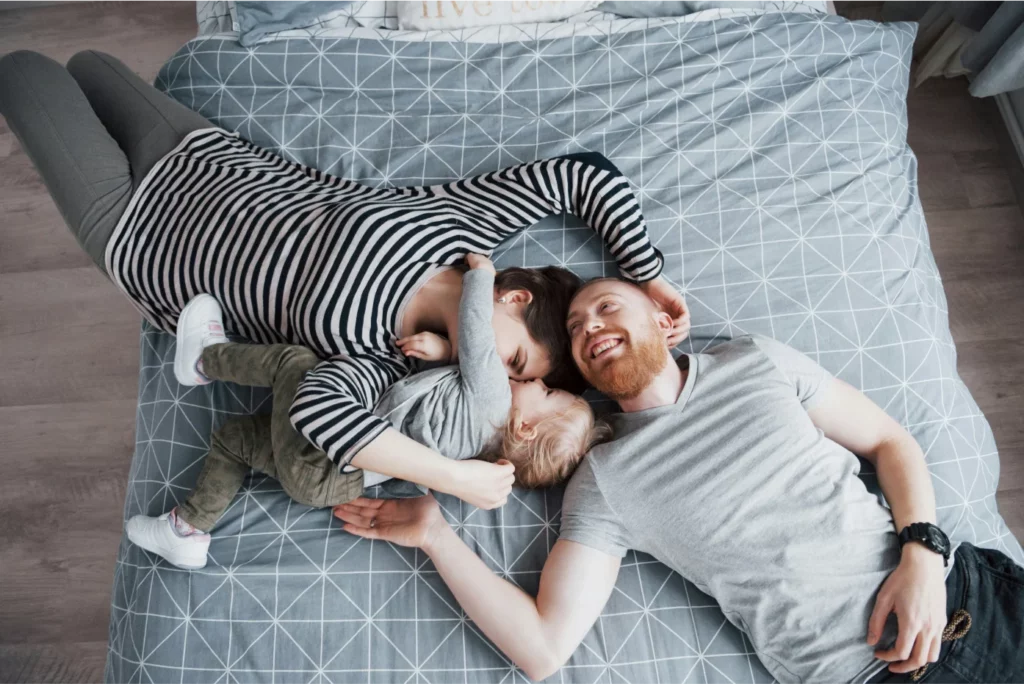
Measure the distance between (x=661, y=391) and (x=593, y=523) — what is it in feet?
0.94

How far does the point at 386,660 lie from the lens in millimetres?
Result: 1331

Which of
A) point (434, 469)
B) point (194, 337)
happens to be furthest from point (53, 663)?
point (434, 469)

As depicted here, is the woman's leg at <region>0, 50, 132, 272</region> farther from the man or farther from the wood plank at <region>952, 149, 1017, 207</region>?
the wood plank at <region>952, 149, 1017, 207</region>

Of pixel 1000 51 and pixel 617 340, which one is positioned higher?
pixel 1000 51

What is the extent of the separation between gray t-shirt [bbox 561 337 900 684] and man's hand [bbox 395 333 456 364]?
370 mm

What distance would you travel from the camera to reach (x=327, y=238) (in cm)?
149

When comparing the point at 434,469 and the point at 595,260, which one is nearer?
the point at 434,469

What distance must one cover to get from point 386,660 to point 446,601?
0.15 m

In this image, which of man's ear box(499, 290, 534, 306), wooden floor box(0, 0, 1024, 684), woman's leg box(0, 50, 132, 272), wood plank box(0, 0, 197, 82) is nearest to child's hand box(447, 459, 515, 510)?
man's ear box(499, 290, 534, 306)

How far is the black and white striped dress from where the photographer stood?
1470 millimetres

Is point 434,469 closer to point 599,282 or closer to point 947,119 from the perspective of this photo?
point 599,282

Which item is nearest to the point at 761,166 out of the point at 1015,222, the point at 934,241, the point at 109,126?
the point at 934,241

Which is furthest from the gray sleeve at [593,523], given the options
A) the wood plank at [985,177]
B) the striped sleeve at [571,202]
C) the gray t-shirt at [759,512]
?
the wood plank at [985,177]

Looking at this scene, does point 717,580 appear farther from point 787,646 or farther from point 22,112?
point 22,112
